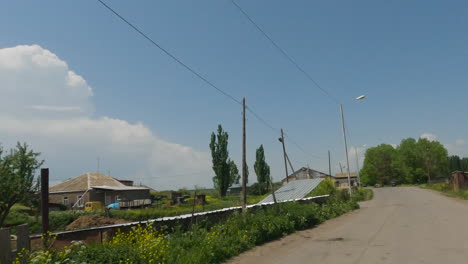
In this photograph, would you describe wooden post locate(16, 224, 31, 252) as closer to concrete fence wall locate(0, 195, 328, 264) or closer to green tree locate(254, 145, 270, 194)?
concrete fence wall locate(0, 195, 328, 264)

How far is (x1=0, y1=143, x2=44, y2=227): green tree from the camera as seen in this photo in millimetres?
22022

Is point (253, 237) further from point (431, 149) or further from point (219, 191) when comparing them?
point (431, 149)

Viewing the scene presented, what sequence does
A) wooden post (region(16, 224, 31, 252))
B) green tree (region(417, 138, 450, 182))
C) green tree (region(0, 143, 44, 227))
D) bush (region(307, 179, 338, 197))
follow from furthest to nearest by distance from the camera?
green tree (region(417, 138, 450, 182)) → bush (region(307, 179, 338, 197)) → green tree (region(0, 143, 44, 227)) → wooden post (region(16, 224, 31, 252))

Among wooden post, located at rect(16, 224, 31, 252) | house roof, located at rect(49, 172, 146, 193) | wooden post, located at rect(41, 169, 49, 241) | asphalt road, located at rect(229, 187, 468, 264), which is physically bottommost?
asphalt road, located at rect(229, 187, 468, 264)

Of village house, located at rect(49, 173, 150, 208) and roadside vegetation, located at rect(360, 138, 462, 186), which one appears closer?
village house, located at rect(49, 173, 150, 208)

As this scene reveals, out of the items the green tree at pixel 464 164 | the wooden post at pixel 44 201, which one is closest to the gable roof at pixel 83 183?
the wooden post at pixel 44 201

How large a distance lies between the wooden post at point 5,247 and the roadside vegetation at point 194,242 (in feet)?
0.71

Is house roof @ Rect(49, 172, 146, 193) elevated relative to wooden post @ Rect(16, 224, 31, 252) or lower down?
elevated

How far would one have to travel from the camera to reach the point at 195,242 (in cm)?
888

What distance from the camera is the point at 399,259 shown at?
7871 mm

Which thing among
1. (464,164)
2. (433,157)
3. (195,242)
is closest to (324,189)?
(195,242)

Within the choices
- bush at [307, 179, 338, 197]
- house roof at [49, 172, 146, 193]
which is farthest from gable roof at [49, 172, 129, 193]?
bush at [307, 179, 338, 197]

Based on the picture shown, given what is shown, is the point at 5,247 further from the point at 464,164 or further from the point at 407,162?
the point at 464,164

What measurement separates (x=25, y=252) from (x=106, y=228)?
9.37 ft
